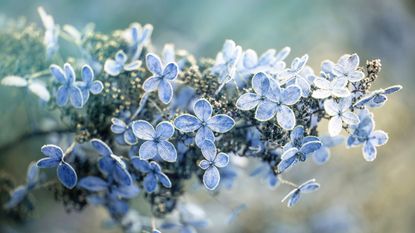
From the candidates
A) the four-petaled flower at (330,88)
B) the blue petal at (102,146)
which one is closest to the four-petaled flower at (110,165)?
the blue petal at (102,146)

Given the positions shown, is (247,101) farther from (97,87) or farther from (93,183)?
(93,183)

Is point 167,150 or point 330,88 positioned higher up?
point 330,88

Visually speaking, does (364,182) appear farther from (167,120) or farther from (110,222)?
(167,120)

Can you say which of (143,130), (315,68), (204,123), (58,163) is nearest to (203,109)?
(204,123)

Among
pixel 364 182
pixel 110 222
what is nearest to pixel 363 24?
pixel 364 182

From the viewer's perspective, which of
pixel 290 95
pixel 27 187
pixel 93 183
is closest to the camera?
pixel 290 95

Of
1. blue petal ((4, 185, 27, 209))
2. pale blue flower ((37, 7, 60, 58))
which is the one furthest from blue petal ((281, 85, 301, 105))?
blue petal ((4, 185, 27, 209))
